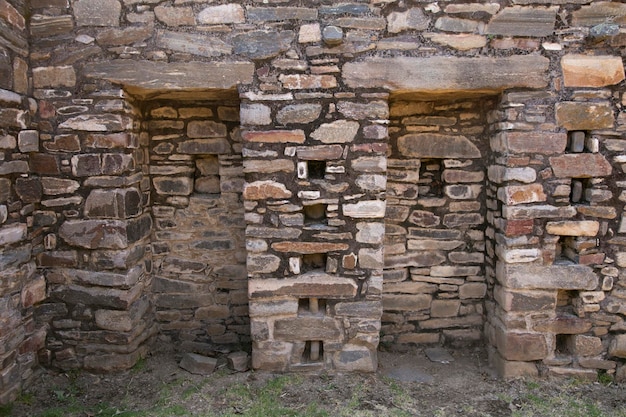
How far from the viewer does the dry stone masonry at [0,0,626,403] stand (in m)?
3.29

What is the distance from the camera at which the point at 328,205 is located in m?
3.40

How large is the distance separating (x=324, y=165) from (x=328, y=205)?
300 mm

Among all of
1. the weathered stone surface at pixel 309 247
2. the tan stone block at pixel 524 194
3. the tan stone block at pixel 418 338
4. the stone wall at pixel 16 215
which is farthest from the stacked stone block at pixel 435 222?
the stone wall at pixel 16 215

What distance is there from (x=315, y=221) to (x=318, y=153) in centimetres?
51

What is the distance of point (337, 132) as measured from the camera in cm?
334

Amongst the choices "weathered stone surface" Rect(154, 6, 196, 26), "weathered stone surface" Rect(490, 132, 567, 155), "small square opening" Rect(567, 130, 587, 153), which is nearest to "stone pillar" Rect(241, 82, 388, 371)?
"weathered stone surface" Rect(154, 6, 196, 26)

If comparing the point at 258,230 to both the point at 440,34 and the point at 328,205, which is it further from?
the point at 440,34

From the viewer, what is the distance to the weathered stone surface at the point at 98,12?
3.31 m

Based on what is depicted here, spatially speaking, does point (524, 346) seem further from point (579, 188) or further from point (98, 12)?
point (98, 12)

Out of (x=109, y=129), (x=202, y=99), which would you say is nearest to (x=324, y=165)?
(x=202, y=99)

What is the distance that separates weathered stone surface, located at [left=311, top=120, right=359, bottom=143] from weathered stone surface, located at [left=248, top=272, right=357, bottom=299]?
3.19 feet

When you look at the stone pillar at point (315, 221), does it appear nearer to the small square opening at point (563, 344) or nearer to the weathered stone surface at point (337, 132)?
the weathered stone surface at point (337, 132)

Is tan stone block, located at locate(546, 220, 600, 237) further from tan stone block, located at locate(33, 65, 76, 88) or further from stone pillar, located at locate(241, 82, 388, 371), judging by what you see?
tan stone block, located at locate(33, 65, 76, 88)

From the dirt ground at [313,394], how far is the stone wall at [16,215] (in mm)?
340
